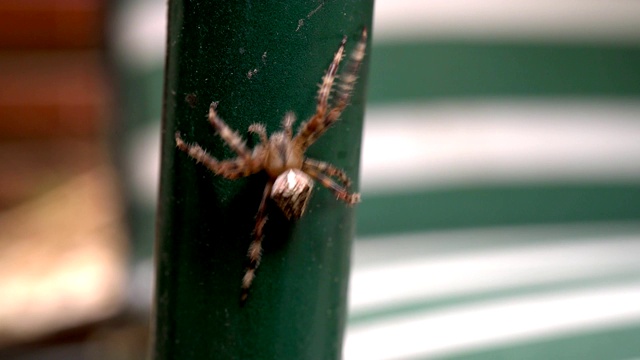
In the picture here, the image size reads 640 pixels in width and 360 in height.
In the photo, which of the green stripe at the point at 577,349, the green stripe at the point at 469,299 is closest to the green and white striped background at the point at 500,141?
the green stripe at the point at 469,299

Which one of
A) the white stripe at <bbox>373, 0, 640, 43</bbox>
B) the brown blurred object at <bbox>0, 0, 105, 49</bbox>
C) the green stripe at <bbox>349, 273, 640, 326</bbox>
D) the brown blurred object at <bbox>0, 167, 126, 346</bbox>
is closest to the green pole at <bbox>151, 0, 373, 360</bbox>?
the green stripe at <bbox>349, 273, 640, 326</bbox>

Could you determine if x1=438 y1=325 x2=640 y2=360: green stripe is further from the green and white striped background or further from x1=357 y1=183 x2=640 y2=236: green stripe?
x1=357 y1=183 x2=640 y2=236: green stripe

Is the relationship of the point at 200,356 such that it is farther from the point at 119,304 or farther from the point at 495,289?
the point at 119,304

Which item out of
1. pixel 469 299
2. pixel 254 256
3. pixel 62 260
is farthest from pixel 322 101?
pixel 62 260

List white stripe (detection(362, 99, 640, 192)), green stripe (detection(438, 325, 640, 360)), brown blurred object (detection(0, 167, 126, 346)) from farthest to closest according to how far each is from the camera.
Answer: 1. brown blurred object (detection(0, 167, 126, 346))
2. white stripe (detection(362, 99, 640, 192))
3. green stripe (detection(438, 325, 640, 360))

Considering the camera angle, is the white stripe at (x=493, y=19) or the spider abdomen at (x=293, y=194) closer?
the spider abdomen at (x=293, y=194)

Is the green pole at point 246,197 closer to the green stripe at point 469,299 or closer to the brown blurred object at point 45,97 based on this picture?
the green stripe at point 469,299
